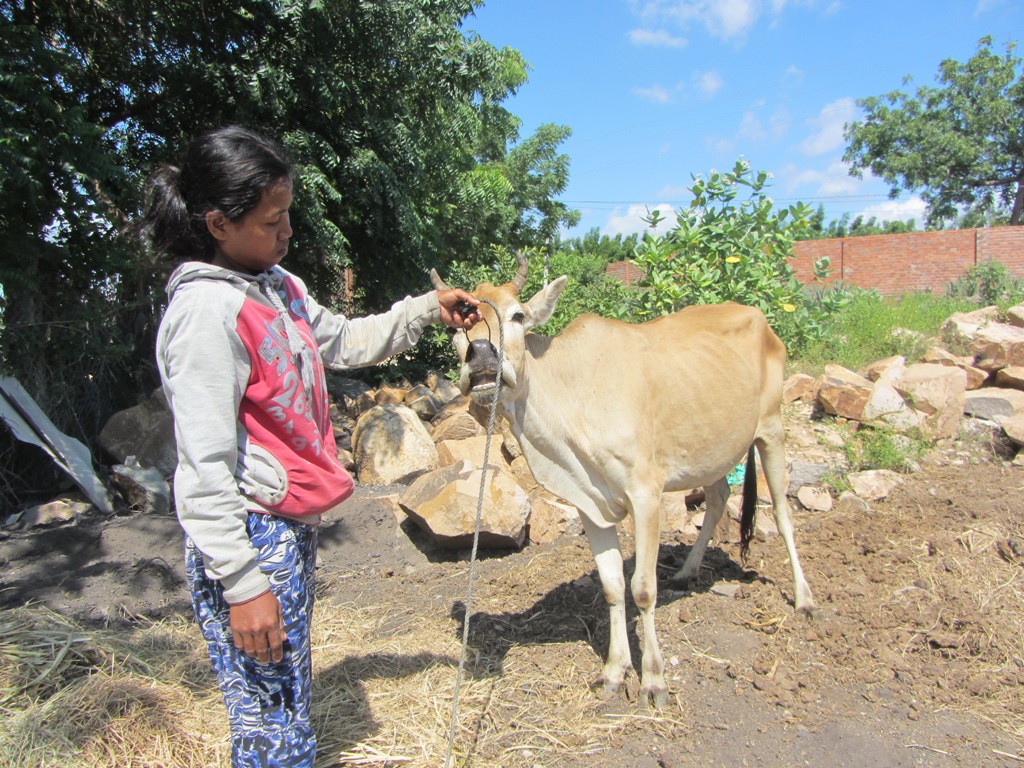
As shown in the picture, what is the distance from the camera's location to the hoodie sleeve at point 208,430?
68.9 inches

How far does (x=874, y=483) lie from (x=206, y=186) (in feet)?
18.8

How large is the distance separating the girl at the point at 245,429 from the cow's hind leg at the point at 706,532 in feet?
10.1

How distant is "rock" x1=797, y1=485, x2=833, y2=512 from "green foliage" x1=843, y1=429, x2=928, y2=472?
0.76 m

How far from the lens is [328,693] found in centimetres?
353

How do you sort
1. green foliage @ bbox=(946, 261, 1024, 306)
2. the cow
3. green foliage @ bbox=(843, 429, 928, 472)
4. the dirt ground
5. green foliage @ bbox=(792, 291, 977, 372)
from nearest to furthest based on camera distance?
1. the dirt ground
2. the cow
3. green foliage @ bbox=(843, 429, 928, 472)
4. green foliage @ bbox=(792, 291, 977, 372)
5. green foliage @ bbox=(946, 261, 1024, 306)

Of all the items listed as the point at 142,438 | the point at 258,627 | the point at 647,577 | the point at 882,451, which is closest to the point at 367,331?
the point at 258,627

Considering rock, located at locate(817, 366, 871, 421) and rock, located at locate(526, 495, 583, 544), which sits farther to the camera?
rock, located at locate(817, 366, 871, 421)

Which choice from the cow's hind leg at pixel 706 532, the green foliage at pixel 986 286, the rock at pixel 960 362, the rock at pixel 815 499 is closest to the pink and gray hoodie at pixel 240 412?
the cow's hind leg at pixel 706 532

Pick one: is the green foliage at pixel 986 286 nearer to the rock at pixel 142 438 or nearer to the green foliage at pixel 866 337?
the green foliage at pixel 866 337

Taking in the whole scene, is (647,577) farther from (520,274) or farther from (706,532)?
(520,274)

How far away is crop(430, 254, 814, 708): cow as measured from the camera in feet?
11.0

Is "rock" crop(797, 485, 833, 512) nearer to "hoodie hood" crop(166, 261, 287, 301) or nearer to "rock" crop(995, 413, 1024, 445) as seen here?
"rock" crop(995, 413, 1024, 445)

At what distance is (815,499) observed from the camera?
5.80m

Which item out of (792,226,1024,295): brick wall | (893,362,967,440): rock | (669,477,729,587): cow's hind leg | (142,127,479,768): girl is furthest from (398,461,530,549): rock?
(792,226,1024,295): brick wall
